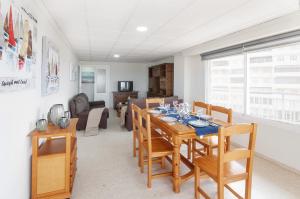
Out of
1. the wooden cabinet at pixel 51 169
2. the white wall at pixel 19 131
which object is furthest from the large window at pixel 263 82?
the white wall at pixel 19 131

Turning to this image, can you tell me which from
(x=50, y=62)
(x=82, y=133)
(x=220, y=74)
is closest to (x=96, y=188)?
(x=50, y=62)

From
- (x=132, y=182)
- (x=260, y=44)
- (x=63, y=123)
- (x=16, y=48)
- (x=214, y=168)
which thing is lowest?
(x=132, y=182)

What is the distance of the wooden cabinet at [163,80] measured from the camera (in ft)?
20.9

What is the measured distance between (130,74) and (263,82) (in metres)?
6.25

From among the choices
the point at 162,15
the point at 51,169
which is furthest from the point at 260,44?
the point at 51,169

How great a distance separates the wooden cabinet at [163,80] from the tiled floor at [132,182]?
3.57 meters

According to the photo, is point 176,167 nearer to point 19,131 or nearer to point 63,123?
point 63,123

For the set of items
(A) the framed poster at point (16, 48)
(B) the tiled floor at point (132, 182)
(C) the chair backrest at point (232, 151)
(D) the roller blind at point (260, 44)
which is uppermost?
(D) the roller blind at point (260, 44)

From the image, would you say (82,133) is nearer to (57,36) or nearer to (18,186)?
(57,36)

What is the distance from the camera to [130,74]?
28.5 feet

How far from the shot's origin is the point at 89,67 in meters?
8.12

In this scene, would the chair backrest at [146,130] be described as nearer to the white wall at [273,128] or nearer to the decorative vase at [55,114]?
the decorative vase at [55,114]

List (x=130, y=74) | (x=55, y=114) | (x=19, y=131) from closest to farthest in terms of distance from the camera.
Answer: (x=19, y=131) → (x=55, y=114) → (x=130, y=74)

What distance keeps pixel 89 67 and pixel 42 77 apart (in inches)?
242
